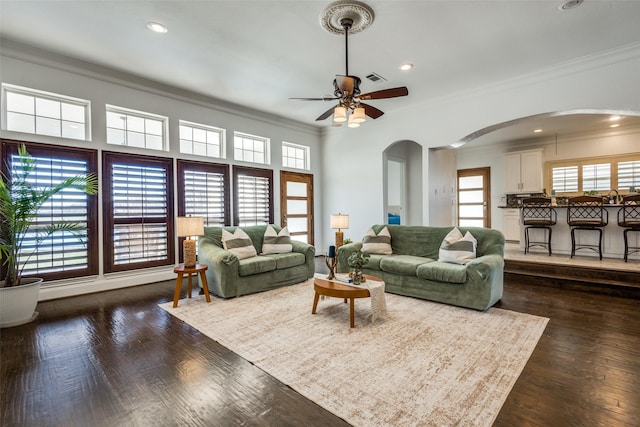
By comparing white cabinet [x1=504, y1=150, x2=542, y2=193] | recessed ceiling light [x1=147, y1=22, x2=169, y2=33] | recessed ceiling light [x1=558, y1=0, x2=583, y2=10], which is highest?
recessed ceiling light [x1=147, y1=22, x2=169, y2=33]

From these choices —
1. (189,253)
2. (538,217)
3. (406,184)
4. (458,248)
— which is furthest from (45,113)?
(538,217)

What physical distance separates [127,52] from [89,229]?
250cm

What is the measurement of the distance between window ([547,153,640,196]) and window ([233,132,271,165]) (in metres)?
7.17

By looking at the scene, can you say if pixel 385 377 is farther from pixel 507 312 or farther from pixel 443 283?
pixel 507 312

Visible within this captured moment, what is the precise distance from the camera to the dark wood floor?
5.71 feet

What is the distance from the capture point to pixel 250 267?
4.06m

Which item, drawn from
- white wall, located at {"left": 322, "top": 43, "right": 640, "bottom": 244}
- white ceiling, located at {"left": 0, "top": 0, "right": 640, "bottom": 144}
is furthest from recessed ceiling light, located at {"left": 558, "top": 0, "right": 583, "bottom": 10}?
white wall, located at {"left": 322, "top": 43, "right": 640, "bottom": 244}

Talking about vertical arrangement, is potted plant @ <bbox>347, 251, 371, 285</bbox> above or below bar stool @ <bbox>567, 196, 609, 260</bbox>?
Answer: below

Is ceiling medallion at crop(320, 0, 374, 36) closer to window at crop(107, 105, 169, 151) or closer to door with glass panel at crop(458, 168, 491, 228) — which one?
window at crop(107, 105, 169, 151)

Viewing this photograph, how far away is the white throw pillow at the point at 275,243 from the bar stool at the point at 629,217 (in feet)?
17.7

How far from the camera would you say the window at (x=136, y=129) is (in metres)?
4.62

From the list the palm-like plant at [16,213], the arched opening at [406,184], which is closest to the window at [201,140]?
the palm-like plant at [16,213]

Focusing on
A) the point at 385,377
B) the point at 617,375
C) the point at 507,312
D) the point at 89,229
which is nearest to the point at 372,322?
the point at 385,377

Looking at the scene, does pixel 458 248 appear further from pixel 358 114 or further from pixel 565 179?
pixel 565 179
